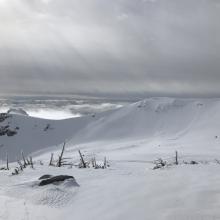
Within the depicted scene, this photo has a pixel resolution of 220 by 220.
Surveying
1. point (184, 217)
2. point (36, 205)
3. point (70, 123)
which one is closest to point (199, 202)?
point (184, 217)

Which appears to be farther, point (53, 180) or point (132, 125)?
point (132, 125)

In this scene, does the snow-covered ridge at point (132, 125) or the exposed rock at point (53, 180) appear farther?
the snow-covered ridge at point (132, 125)

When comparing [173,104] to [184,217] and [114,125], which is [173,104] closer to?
[114,125]

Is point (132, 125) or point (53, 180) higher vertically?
point (132, 125)

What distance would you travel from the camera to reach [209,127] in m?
56.6

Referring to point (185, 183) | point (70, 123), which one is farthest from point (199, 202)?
point (70, 123)

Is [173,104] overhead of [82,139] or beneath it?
overhead

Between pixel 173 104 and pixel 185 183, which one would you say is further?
pixel 173 104

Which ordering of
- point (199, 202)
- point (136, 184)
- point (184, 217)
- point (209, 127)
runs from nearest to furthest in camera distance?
point (184, 217)
point (199, 202)
point (136, 184)
point (209, 127)

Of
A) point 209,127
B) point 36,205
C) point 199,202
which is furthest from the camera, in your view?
point 209,127

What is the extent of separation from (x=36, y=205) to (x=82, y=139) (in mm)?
79270

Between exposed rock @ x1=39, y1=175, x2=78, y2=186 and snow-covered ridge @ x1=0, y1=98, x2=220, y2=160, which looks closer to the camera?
exposed rock @ x1=39, y1=175, x2=78, y2=186

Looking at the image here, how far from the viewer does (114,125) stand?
86750mm

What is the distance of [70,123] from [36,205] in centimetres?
10836
